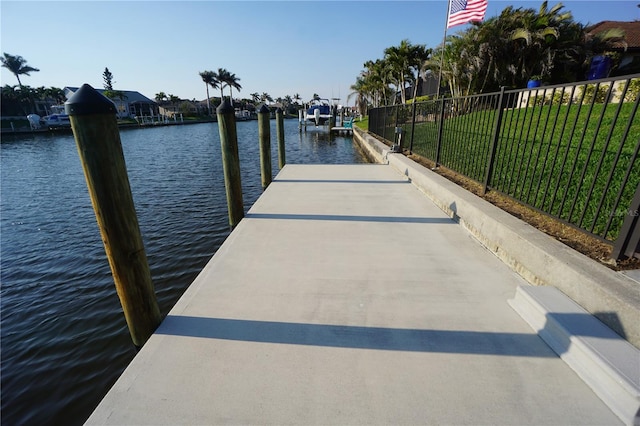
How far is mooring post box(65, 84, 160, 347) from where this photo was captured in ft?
6.98

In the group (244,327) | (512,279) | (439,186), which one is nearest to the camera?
(244,327)

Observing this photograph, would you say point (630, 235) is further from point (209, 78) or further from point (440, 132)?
point (209, 78)

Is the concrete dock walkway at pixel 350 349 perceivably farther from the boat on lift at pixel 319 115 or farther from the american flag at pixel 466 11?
the boat on lift at pixel 319 115

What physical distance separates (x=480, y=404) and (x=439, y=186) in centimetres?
412

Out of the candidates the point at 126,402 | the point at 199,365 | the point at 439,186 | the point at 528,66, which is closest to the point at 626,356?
the point at 199,365

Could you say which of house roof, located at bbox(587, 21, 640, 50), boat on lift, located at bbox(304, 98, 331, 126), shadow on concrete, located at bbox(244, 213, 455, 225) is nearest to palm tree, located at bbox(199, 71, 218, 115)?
boat on lift, located at bbox(304, 98, 331, 126)

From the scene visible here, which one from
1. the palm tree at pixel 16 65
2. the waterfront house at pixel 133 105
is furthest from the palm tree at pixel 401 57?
the palm tree at pixel 16 65

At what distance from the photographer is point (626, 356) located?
179 cm

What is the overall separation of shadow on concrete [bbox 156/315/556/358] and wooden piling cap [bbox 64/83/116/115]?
1.78 metres

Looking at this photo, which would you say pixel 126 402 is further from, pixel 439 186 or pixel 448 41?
pixel 448 41

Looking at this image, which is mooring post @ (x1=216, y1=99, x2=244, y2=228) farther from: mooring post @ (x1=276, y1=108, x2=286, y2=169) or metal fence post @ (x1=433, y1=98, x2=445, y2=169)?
mooring post @ (x1=276, y1=108, x2=286, y2=169)

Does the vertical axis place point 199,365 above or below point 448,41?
below

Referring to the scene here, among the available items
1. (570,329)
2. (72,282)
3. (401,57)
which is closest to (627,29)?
(401,57)

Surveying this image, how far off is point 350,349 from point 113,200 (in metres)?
2.17
